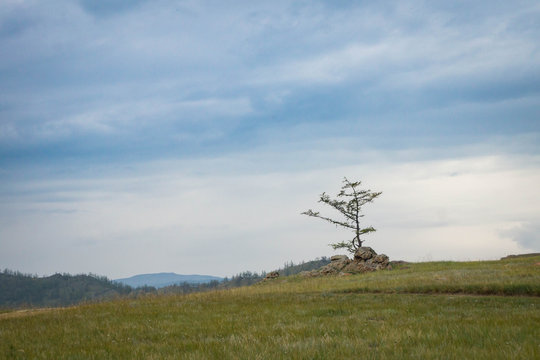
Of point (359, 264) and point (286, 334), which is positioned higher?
point (359, 264)

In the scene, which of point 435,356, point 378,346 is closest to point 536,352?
point 435,356

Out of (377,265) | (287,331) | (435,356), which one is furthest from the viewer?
(377,265)

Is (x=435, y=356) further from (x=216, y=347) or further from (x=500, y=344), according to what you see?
(x=216, y=347)

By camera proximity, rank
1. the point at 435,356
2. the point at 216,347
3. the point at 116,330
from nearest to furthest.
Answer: the point at 435,356
the point at 216,347
the point at 116,330

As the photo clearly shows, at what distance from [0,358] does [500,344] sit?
11978 millimetres

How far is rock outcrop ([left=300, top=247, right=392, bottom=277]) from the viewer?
164 ft

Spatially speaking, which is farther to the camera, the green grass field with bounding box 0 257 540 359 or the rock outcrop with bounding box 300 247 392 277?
the rock outcrop with bounding box 300 247 392 277

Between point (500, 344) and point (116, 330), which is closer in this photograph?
point (500, 344)

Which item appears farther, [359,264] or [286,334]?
[359,264]

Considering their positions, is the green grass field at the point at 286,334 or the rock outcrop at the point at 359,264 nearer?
the green grass field at the point at 286,334

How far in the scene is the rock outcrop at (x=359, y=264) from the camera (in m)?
50.1

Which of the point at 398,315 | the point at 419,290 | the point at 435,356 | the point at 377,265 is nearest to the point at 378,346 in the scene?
the point at 435,356

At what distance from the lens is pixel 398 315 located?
49.8 ft

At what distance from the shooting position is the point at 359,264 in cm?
5150
